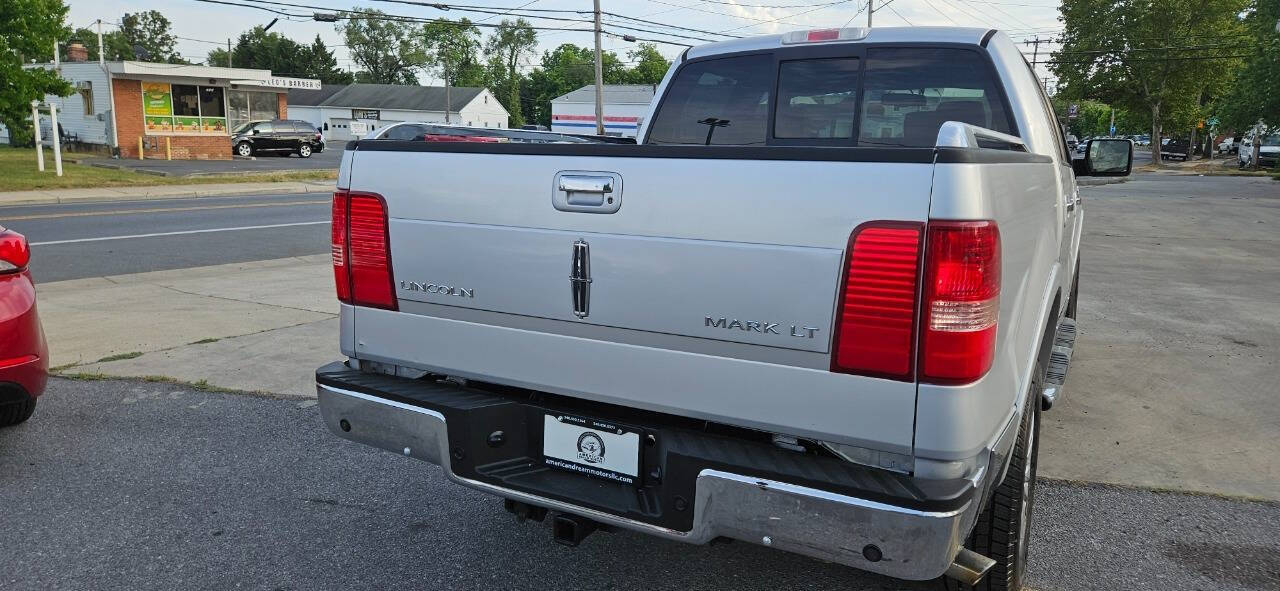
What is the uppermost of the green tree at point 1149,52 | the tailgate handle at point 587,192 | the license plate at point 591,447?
the green tree at point 1149,52

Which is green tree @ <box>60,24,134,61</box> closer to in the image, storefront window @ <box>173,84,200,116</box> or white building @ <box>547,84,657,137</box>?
white building @ <box>547,84,657,137</box>

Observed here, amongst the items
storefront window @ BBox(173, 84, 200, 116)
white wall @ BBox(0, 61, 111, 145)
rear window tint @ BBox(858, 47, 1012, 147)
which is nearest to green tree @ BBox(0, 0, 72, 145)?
white wall @ BBox(0, 61, 111, 145)

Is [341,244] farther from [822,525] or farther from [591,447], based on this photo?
[822,525]

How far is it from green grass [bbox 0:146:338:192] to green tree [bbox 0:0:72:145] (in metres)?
1.70

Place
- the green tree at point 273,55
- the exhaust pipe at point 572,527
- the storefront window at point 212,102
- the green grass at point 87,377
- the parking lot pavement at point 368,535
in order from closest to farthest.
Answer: the exhaust pipe at point 572,527 < the parking lot pavement at point 368,535 < the green grass at point 87,377 < the storefront window at point 212,102 < the green tree at point 273,55

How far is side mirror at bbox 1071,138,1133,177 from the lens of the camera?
5.50 metres

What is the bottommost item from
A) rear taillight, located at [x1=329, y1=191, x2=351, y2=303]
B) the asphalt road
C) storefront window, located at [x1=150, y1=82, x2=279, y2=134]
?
the asphalt road

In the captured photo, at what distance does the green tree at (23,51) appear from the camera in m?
22.5

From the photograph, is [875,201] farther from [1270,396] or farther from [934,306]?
[1270,396]

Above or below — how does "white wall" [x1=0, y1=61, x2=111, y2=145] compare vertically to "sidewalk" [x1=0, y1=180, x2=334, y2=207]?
above

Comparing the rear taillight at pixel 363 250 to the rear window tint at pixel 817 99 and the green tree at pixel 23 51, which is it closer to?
the rear window tint at pixel 817 99

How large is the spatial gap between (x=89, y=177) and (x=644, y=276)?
89.0ft

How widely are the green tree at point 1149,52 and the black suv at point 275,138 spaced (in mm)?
43982

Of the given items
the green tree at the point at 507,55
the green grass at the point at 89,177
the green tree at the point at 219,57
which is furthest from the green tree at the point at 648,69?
the green grass at the point at 89,177
